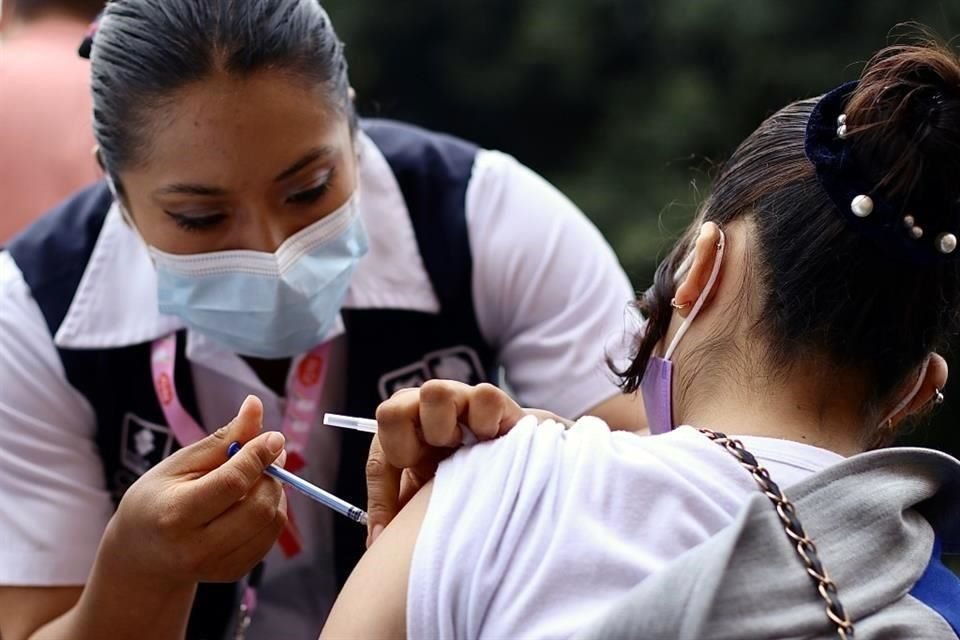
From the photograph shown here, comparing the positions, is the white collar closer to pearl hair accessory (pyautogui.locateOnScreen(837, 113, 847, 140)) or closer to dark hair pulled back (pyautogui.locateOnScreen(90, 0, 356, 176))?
dark hair pulled back (pyautogui.locateOnScreen(90, 0, 356, 176))

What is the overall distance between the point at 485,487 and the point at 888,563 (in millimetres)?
350

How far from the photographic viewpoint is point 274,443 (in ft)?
4.80

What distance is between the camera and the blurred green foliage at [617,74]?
15.2 feet

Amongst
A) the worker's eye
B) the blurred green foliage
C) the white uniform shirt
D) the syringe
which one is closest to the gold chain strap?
the syringe

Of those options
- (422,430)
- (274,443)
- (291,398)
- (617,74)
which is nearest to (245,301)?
(291,398)

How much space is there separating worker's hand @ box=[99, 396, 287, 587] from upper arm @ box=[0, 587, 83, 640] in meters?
0.38

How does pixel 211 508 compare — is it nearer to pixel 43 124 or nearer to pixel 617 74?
pixel 43 124

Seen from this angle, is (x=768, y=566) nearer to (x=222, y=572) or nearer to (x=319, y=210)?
(x=222, y=572)

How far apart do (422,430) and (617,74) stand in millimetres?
3775

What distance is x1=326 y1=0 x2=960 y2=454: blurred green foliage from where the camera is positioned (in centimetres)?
463

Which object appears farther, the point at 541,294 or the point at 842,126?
the point at 541,294

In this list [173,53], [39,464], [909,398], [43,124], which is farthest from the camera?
[43,124]

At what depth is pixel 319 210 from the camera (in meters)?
1.89

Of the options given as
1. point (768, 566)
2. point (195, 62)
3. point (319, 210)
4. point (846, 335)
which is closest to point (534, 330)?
point (319, 210)
